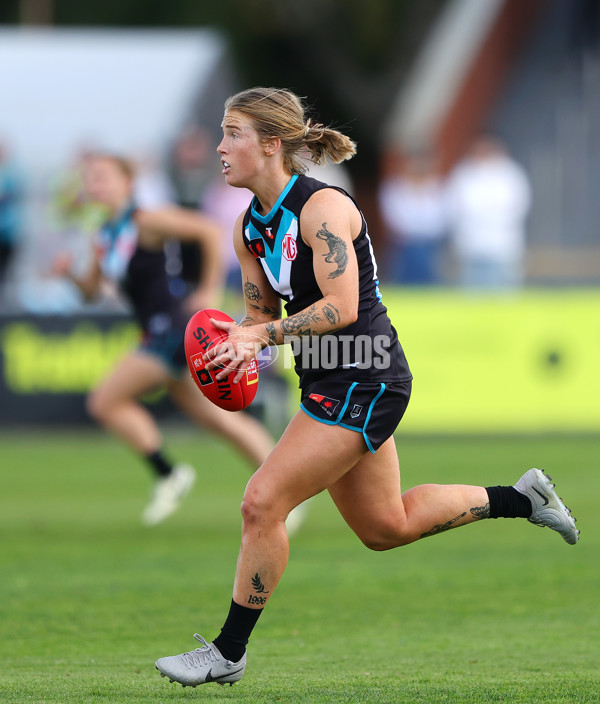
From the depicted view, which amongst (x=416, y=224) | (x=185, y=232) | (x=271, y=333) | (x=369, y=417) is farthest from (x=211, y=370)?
(x=416, y=224)

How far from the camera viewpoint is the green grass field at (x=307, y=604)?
16.9 ft

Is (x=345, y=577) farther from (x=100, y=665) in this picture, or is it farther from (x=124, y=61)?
(x=124, y=61)

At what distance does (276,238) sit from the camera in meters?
5.19

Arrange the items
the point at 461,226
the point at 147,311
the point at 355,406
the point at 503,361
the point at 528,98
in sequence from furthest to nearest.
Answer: the point at 528,98 → the point at 461,226 → the point at 503,361 → the point at 147,311 → the point at 355,406

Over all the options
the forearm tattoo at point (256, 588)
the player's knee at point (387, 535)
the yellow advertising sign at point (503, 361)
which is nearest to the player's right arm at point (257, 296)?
the player's knee at point (387, 535)

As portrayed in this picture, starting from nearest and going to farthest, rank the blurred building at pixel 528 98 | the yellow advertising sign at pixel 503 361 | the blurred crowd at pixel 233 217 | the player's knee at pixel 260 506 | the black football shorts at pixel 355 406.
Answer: the player's knee at pixel 260 506 < the black football shorts at pixel 355 406 < the yellow advertising sign at pixel 503 361 < the blurred crowd at pixel 233 217 < the blurred building at pixel 528 98

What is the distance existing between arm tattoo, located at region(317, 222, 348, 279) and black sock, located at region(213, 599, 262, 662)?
53.2 inches

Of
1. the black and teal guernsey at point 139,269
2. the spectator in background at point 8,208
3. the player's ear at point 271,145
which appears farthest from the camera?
the spectator in background at point 8,208

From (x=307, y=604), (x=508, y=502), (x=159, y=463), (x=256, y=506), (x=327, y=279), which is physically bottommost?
(x=307, y=604)

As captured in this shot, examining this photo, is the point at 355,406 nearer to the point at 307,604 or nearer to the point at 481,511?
the point at 481,511

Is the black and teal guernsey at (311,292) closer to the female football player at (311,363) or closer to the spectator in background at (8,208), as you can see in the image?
the female football player at (311,363)

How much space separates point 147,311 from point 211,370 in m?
4.29

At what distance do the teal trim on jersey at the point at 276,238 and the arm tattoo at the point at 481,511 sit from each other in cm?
131

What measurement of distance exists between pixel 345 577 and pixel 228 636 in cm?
259
